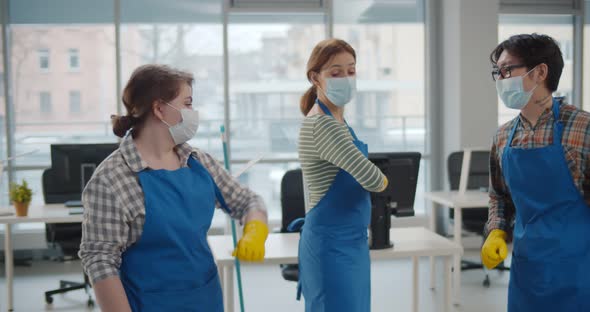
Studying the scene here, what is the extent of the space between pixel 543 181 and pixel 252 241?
88 centimetres

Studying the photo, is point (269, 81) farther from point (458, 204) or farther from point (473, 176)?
point (458, 204)

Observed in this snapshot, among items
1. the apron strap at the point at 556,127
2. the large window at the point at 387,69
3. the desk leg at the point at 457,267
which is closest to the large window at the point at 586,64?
the large window at the point at 387,69

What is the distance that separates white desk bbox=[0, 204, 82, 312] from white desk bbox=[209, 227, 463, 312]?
135 cm

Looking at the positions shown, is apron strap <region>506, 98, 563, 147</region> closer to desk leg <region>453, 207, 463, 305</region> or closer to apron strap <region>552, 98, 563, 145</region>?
apron strap <region>552, 98, 563, 145</region>

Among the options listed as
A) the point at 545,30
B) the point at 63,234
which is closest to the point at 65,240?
the point at 63,234

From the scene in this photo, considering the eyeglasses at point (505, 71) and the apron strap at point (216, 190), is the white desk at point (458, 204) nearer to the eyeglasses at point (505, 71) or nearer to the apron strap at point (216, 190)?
the eyeglasses at point (505, 71)

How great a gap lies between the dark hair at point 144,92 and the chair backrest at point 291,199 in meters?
2.15

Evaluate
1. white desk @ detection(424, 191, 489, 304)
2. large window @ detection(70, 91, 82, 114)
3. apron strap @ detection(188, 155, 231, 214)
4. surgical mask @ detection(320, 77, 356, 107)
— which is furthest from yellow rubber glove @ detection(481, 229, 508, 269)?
large window @ detection(70, 91, 82, 114)

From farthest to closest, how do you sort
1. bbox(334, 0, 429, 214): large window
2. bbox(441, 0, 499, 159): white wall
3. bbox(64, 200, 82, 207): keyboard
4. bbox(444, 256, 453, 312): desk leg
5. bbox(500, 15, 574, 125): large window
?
bbox(500, 15, 574, 125): large window < bbox(334, 0, 429, 214): large window < bbox(441, 0, 499, 159): white wall < bbox(64, 200, 82, 207): keyboard < bbox(444, 256, 453, 312): desk leg

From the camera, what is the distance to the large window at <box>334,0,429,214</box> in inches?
241

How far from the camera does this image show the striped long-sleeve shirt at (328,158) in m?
2.32

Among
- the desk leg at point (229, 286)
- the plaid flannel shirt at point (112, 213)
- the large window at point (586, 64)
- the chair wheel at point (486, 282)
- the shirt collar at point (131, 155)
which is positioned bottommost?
the chair wheel at point (486, 282)

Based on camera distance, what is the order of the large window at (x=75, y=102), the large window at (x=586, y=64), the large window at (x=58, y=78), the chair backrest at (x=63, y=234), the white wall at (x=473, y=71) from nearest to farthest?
the chair backrest at (x=63, y=234)
the white wall at (x=473, y=71)
the large window at (x=58, y=78)
the large window at (x=75, y=102)
the large window at (x=586, y=64)

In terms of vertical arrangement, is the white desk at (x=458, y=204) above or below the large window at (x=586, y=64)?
below
